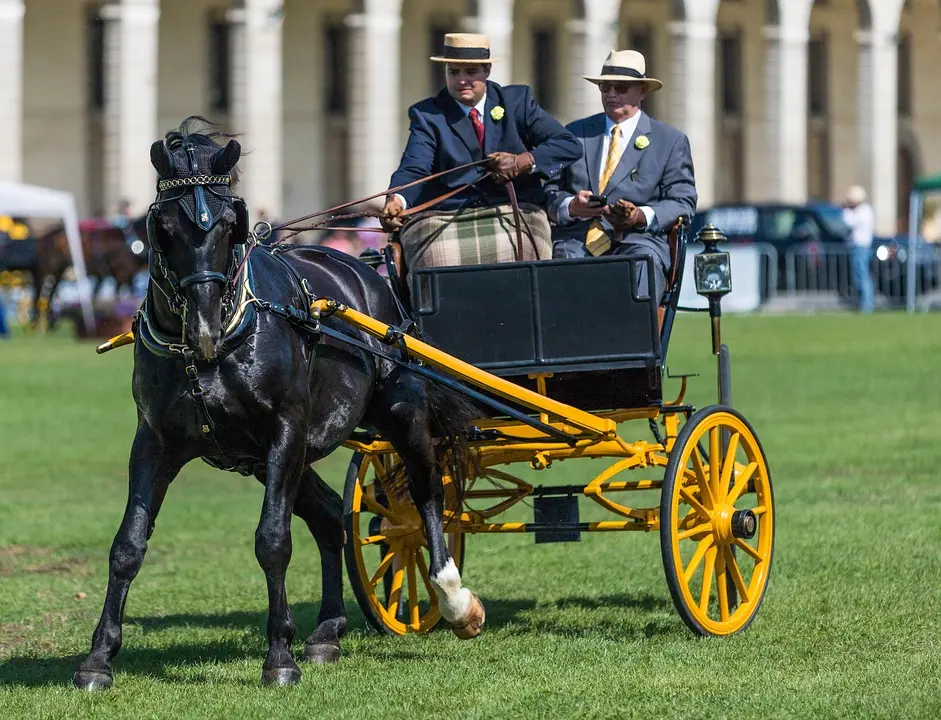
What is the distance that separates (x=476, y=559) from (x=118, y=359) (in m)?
15.7

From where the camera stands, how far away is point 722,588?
8.20 metres

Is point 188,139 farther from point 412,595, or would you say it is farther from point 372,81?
point 372,81

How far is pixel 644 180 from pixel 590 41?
41.0 meters

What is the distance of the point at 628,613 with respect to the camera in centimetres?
876

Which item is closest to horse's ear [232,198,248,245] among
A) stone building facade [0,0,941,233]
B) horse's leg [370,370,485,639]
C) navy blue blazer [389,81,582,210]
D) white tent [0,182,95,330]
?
horse's leg [370,370,485,639]

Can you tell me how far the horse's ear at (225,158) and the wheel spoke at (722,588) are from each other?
2.74 meters

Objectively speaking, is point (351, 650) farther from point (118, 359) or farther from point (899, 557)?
point (118, 359)

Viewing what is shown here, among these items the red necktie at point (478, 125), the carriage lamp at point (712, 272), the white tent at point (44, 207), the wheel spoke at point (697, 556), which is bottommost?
the wheel spoke at point (697, 556)

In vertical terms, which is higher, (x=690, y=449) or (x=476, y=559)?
(x=690, y=449)

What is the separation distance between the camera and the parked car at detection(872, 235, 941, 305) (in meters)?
35.2

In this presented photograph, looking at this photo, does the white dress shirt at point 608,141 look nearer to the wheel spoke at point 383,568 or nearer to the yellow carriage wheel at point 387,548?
the yellow carriage wheel at point 387,548

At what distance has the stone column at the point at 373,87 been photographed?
4669 centimetres

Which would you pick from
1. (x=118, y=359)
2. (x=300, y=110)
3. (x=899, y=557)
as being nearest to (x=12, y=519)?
(x=899, y=557)

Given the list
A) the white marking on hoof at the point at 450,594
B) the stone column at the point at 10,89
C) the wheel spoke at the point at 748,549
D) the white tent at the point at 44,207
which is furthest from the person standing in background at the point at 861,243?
the white marking on hoof at the point at 450,594
